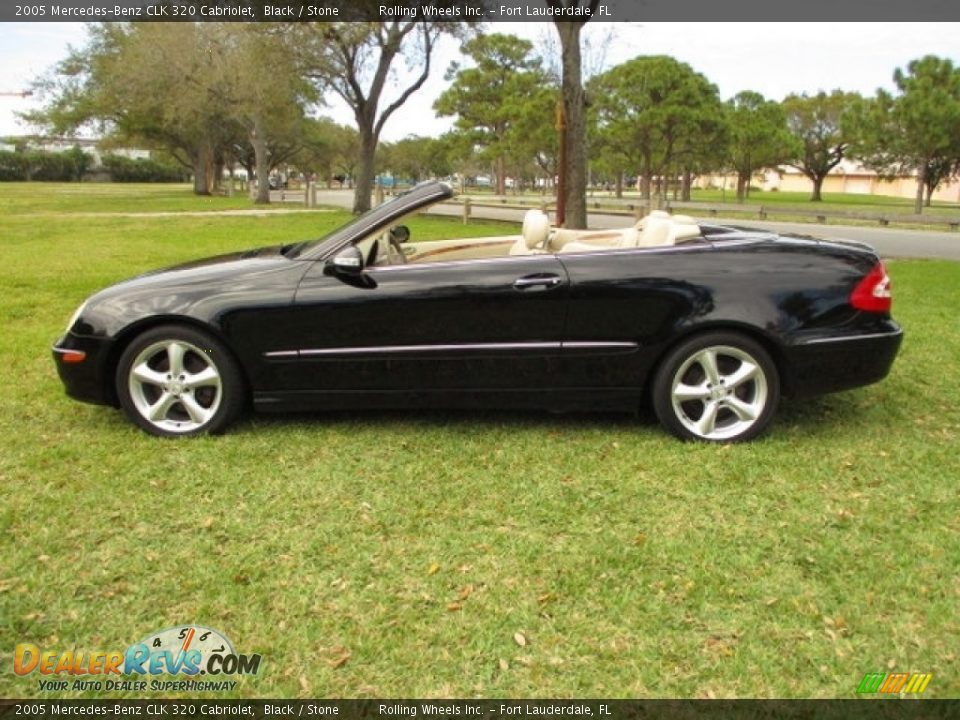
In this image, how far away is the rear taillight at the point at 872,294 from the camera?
401cm

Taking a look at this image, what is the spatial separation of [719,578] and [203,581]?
1.85m

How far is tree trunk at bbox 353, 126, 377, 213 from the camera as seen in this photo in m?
25.2

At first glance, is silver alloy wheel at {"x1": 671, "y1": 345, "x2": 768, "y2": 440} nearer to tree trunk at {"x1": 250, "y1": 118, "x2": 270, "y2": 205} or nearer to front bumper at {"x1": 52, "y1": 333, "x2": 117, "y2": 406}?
front bumper at {"x1": 52, "y1": 333, "x2": 117, "y2": 406}

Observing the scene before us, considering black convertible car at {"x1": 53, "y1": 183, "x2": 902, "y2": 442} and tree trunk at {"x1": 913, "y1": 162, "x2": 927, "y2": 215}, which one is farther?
tree trunk at {"x1": 913, "y1": 162, "x2": 927, "y2": 215}

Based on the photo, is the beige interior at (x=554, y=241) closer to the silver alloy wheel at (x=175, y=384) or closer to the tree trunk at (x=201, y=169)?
the silver alloy wheel at (x=175, y=384)

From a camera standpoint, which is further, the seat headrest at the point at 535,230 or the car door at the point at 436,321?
the seat headrest at the point at 535,230

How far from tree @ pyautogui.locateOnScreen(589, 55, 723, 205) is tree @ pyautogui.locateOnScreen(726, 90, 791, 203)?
458 cm

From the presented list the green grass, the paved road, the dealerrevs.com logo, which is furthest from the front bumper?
the green grass

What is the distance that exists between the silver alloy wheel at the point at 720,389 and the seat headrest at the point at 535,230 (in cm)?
113

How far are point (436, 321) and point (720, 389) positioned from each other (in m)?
1.51

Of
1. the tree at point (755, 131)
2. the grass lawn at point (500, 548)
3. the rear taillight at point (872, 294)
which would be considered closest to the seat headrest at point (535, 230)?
the grass lawn at point (500, 548)

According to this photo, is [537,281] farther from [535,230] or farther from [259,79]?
[259,79]

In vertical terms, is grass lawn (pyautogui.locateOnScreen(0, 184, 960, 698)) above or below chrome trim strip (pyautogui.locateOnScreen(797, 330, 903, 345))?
below

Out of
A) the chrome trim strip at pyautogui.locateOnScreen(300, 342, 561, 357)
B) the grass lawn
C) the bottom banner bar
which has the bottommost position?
the bottom banner bar
